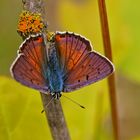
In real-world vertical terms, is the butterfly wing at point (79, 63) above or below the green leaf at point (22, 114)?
above

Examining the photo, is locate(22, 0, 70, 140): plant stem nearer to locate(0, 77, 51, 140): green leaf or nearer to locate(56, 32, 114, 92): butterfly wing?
locate(56, 32, 114, 92): butterfly wing

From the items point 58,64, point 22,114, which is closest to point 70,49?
point 58,64

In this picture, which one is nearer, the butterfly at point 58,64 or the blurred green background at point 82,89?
the butterfly at point 58,64

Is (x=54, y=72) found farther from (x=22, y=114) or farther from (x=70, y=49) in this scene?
(x=22, y=114)

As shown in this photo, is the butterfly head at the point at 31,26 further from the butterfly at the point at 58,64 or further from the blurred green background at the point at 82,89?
the blurred green background at the point at 82,89

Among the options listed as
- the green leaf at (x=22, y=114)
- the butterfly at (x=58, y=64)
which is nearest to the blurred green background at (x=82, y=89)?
the green leaf at (x=22, y=114)

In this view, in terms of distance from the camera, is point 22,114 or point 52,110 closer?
point 52,110
